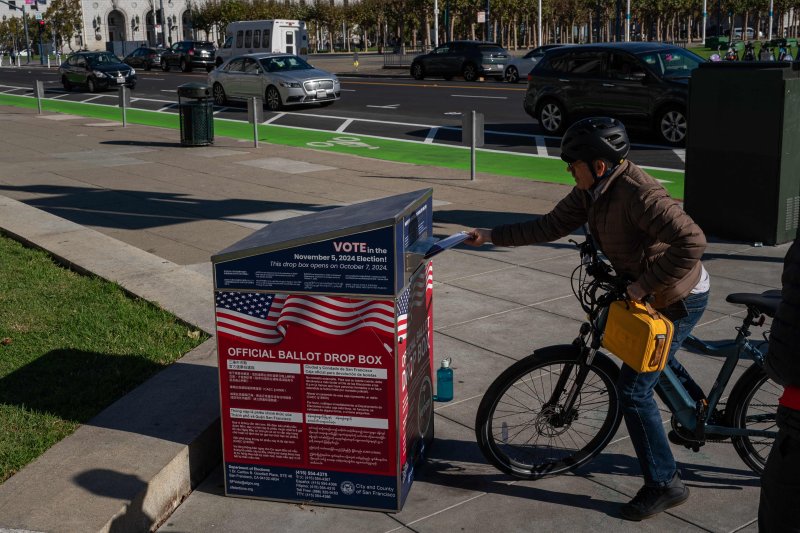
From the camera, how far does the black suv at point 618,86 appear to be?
1789 cm

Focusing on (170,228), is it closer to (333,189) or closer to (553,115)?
(333,189)

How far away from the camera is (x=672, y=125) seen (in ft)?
58.5

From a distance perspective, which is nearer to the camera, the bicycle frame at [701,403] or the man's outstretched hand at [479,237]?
the bicycle frame at [701,403]

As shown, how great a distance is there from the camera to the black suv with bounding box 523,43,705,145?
17.9 metres

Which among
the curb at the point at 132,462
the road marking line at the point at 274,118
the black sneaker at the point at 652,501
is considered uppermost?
the road marking line at the point at 274,118

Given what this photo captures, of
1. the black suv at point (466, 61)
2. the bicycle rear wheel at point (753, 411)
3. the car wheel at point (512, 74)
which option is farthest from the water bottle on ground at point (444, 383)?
the black suv at point (466, 61)

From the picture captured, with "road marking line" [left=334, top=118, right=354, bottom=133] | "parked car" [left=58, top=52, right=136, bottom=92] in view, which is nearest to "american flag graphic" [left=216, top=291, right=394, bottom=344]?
"road marking line" [left=334, top=118, right=354, bottom=133]

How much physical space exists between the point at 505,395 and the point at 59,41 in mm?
110526

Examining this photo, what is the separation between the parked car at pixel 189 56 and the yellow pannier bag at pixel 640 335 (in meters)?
50.9

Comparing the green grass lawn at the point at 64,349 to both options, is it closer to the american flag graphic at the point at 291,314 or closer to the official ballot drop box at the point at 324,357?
the official ballot drop box at the point at 324,357

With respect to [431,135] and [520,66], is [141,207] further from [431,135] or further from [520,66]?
[520,66]

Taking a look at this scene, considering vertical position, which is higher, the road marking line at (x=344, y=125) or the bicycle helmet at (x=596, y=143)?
the bicycle helmet at (x=596, y=143)

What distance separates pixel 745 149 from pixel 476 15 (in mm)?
74469

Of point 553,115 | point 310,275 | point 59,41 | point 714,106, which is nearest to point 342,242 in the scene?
point 310,275
